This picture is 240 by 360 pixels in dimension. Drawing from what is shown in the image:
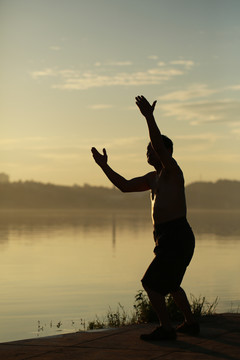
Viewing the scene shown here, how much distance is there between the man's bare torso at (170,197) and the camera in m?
6.61

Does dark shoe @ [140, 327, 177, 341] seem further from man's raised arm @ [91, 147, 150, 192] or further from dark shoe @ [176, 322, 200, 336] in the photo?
man's raised arm @ [91, 147, 150, 192]

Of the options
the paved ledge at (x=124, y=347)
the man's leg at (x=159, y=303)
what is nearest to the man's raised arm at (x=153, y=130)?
the man's leg at (x=159, y=303)

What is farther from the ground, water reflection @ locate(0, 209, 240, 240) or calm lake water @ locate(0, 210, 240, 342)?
water reflection @ locate(0, 209, 240, 240)

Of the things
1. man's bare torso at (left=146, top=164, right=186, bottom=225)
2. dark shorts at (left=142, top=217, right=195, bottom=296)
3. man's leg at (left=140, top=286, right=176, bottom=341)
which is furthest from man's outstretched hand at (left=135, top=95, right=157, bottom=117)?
man's leg at (left=140, top=286, right=176, bottom=341)

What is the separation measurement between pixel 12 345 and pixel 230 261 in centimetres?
2465

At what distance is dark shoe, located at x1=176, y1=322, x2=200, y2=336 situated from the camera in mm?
6809

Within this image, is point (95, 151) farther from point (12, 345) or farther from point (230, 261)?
point (230, 261)

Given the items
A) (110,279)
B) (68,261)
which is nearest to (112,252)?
(68,261)

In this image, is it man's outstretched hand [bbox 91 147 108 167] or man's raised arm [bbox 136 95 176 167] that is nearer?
man's raised arm [bbox 136 95 176 167]

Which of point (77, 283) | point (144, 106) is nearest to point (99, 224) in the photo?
point (77, 283)

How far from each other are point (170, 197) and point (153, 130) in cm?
63

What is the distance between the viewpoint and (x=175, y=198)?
261 inches

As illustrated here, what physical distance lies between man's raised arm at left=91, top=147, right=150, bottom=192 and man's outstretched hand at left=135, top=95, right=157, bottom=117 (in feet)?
2.54

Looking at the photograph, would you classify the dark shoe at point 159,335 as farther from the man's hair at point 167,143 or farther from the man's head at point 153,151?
the man's hair at point 167,143
